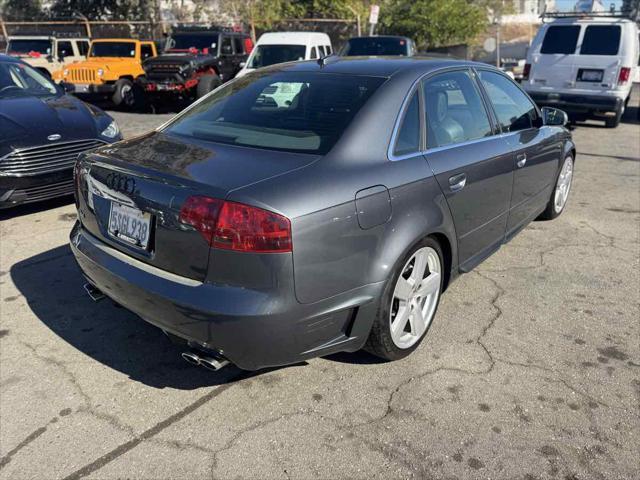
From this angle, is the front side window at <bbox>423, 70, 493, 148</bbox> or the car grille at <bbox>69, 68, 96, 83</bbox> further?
the car grille at <bbox>69, 68, 96, 83</bbox>

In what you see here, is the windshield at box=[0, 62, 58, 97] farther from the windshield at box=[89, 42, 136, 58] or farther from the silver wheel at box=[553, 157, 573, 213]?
the windshield at box=[89, 42, 136, 58]

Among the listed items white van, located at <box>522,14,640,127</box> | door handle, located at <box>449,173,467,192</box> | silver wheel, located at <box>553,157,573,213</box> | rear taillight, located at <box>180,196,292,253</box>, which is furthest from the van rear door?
rear taillight, located at <box>180,196,292,253</box>

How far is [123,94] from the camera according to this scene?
539 inches

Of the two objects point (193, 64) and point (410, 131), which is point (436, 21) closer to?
point (193, 64)

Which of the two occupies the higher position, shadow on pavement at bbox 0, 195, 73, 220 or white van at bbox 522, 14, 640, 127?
white van at bbox 522, 14, 640, 127

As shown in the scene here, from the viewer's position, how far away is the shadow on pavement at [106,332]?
119 inches

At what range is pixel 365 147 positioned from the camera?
2.75 metres

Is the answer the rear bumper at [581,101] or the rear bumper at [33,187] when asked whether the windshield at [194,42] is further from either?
the rear bumper at [33,187]

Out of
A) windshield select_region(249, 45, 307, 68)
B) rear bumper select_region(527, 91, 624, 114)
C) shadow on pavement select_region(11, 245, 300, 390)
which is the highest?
windshield select_region(249, 45, 307, 68)

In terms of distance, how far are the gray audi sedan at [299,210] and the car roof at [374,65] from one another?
0.02 m

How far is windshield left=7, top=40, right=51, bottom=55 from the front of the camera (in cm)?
1520

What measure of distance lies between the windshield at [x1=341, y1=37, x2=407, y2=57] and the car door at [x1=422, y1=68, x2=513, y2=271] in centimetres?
991

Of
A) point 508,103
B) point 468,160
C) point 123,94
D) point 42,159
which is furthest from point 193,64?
point 468,160

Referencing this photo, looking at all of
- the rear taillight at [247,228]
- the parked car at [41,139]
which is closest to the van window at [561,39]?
the parked car at [41,139]
